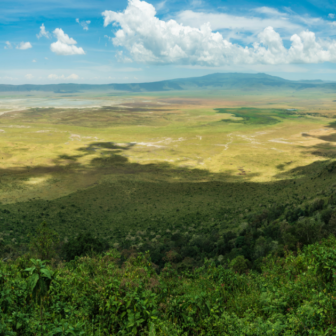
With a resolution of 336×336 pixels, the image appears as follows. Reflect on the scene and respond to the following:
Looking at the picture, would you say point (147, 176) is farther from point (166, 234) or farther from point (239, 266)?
point (239, 266)

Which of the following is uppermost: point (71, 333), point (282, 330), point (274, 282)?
point (71, 333)

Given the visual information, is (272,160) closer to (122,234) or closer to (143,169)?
(143,169)

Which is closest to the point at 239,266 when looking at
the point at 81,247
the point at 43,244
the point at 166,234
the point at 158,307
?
the point at 158,307

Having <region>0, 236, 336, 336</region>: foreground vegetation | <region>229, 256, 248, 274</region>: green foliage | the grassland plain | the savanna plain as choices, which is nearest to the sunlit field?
the grassland plain

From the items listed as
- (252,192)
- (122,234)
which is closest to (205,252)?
(122,234)

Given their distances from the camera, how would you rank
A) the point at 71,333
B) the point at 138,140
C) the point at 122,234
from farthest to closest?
the point at 138,140 → the point at 122,234 → the point at 71,333

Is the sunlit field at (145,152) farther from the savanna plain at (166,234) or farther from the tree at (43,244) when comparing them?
the tree at (43,244)

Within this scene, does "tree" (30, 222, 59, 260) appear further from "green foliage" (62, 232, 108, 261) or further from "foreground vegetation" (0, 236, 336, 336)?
"foreground vegetation" (0, 236, 336, 336)
